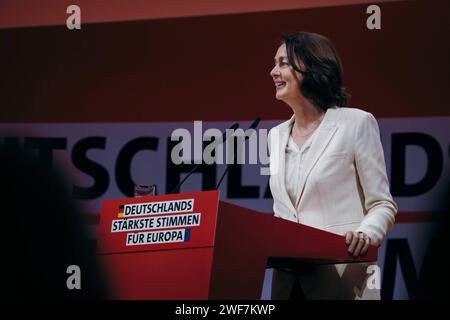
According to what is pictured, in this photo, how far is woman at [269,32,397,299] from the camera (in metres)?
2.43

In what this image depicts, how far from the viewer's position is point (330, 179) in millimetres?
2455

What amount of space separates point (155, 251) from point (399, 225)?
2275 mm

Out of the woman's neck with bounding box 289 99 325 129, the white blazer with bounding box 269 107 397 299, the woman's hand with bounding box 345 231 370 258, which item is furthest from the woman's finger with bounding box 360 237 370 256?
the woman's neck with bounding box 289 99 325 129

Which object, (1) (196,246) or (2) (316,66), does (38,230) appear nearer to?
(2) (316,66)

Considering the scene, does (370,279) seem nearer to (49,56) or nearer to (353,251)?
(353,251)

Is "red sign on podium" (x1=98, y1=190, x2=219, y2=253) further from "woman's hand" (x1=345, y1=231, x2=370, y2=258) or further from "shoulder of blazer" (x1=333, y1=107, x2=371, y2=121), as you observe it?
"shoulder of blazer" (x1=333, y1=107, x2=371, y2=121)

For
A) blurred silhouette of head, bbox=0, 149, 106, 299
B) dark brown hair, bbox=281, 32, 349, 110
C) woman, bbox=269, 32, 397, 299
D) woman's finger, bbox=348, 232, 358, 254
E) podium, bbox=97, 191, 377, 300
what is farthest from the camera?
blurred silhouette of head, bbox=0, 149, 106, 299

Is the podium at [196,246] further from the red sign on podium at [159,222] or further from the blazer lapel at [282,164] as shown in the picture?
the blazer lapel at [282,164]

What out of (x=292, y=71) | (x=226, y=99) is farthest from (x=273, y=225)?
(x=226, y=99)

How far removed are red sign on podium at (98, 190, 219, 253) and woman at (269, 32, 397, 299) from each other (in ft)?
1.76

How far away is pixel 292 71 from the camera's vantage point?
8.67 ft

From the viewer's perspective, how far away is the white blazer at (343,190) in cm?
243

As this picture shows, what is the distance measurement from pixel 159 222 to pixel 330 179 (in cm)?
66

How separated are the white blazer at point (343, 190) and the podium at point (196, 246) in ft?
0.75
